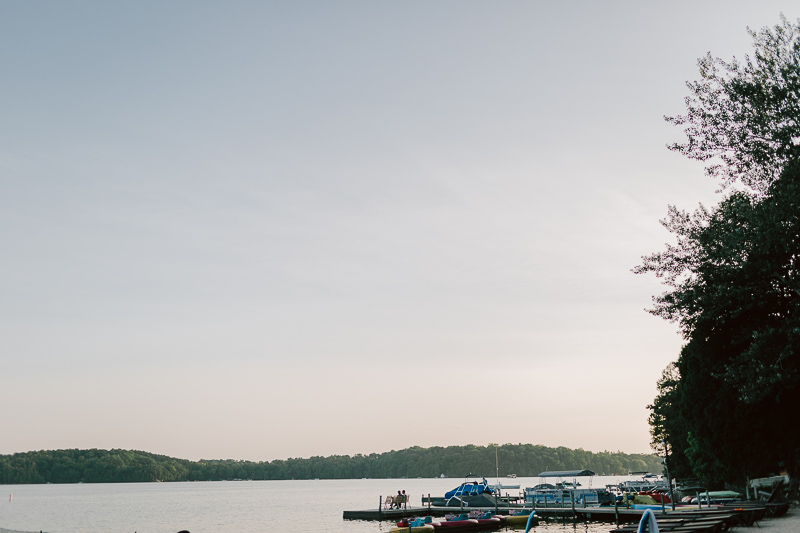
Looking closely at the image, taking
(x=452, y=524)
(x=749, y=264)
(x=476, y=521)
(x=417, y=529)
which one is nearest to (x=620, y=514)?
(x=476, y=521)

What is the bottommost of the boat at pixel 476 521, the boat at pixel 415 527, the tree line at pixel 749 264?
the boat at pixel 476 521

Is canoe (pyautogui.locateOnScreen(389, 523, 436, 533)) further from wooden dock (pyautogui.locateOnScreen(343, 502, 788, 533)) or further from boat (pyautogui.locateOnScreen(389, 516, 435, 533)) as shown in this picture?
wooden dock (pyautogui.locateOnScreen(343, 502, 788, 533))

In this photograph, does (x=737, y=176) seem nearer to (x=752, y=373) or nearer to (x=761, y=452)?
(x=752, y=373)

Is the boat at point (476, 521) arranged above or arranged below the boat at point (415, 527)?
below

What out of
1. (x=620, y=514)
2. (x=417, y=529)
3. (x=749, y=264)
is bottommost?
(x=417, y=529)

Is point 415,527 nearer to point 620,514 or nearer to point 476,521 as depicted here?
point 476,521

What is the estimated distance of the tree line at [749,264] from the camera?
22484 mm

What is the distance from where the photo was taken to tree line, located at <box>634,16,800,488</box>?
22.5 meters

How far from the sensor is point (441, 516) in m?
58.4

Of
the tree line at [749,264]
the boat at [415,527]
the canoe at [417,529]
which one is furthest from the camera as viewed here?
the boat at [415,527]

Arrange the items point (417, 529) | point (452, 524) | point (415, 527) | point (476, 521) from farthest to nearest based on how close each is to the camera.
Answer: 1. point (476, 521)
2. point (452, 524)
3. point (415, 527)
4. point (417, 529)

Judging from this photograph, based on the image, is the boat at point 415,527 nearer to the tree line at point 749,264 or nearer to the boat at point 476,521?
the boat at point 476,521

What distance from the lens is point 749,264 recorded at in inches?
933

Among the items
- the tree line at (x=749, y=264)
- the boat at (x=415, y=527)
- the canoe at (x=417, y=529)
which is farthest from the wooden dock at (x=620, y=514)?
the canoe at (x=417, y=529)
